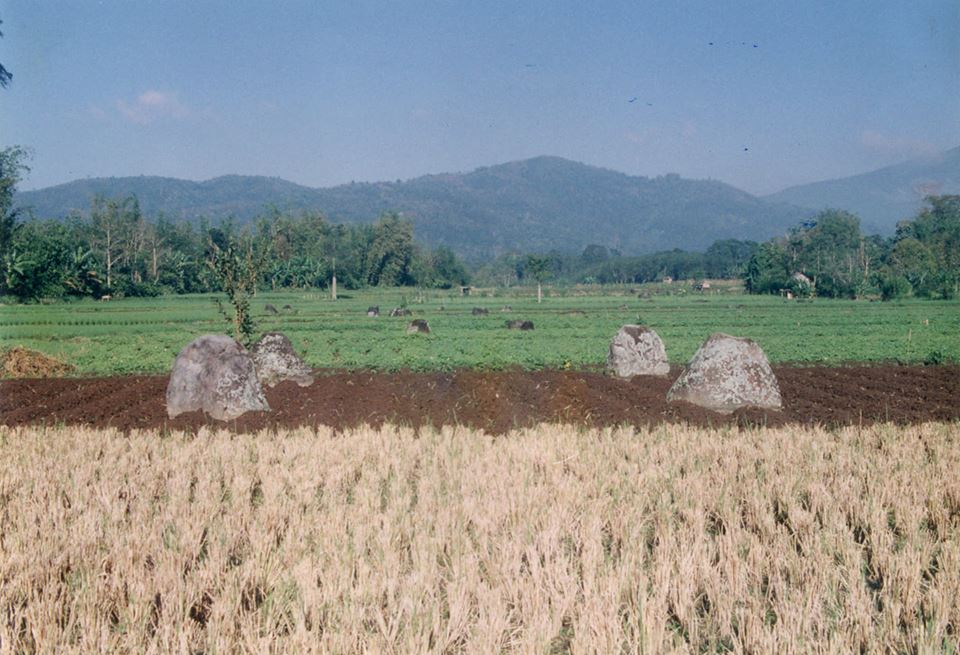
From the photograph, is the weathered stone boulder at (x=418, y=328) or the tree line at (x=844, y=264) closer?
the weathered stone boulder at (x=418, y=328)

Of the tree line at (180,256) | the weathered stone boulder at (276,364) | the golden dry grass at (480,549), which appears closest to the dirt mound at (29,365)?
the tree line at (180,256)

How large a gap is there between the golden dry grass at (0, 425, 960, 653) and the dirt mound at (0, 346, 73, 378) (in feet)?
40.1

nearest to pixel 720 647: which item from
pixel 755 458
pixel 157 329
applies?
pixel 755 458

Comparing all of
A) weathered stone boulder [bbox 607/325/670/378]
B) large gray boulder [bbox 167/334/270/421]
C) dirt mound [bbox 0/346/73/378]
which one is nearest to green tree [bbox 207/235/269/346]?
large gray boulder [bbox 167/334/270/421]

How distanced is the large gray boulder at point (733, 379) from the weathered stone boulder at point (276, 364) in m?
7.94

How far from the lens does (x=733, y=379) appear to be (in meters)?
14.8

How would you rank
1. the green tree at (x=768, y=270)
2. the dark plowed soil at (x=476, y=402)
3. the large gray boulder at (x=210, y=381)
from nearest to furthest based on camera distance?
1. the large gray boulder at (x=210, y=381)
2. the dark plowed soil at (x=476, y=402)
3. the green tree at (x=768, y=270)

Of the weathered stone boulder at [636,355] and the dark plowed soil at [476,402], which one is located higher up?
the weathered stone boulder at [636,355]

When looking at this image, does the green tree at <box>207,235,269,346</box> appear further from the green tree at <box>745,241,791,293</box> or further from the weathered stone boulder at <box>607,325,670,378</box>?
the green tree at <box>745,241,791,293</box>

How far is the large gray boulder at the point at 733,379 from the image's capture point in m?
14.8

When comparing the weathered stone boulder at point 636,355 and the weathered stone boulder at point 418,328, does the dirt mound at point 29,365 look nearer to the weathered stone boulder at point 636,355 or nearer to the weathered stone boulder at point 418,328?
the weathered stone boulder at point 636,355

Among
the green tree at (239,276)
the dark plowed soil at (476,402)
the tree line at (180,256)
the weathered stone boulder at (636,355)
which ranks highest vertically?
the tree line at (180,256)

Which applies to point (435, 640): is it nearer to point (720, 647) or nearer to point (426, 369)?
point (720, 647)


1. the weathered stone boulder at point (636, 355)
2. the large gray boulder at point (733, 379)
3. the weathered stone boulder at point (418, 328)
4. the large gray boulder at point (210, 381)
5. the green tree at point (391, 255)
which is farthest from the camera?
the green tree at point (391, 255)
